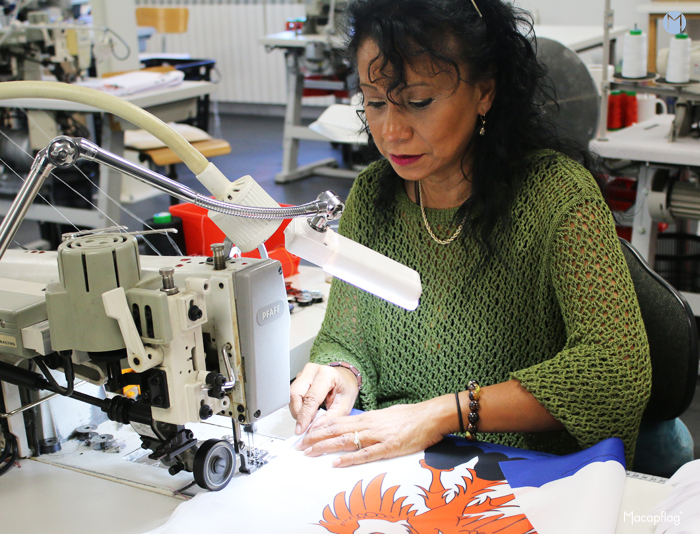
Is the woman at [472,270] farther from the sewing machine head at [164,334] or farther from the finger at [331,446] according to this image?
the sewing machine head at [164,334]

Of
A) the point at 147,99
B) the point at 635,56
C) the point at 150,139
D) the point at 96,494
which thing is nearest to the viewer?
the point at 96,494

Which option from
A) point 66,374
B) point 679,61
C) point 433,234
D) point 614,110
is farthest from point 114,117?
point 66,374

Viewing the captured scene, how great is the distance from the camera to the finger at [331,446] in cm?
104

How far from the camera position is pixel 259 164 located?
6.22 metres

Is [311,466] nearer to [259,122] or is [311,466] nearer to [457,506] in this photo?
[457,506]

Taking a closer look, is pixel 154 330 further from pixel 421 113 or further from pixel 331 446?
pixel 421 113

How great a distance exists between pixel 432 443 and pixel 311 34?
4.69 meters

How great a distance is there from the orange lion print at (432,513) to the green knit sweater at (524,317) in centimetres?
23

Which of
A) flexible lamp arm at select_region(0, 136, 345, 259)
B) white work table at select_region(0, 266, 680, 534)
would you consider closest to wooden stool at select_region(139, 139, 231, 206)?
white work table at select_region(0, 266, 680, 534)

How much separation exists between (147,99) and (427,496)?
312 centimetres

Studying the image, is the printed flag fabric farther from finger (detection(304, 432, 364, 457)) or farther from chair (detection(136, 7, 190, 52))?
chair (detection(136, 7, 190, 52))

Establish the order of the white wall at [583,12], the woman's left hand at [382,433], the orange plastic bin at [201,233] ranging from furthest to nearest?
1. the white wall at [583,12]
2. the orange plastic bin at [201,233]
3. the woman's left hand at [382,433]

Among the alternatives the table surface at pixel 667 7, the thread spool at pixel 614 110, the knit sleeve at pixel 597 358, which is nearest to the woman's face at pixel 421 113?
the knit sleeve at pixel 597 358

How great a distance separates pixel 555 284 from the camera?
1.13 meters
